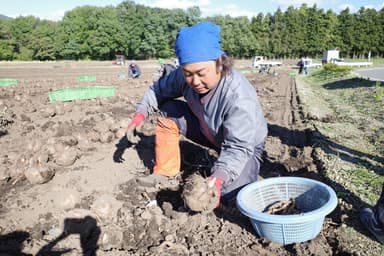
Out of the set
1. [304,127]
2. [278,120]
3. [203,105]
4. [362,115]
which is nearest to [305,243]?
[203,105]

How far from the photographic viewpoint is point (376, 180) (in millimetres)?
3088

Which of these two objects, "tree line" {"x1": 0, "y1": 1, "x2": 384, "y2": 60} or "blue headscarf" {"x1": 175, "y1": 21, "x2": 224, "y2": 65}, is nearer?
"blue headscarf" {"x1": 175, "y1": 21, "x2": 224, "y2": 65}

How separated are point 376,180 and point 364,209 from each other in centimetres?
80

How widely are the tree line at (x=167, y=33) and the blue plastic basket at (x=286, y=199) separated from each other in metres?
48.0

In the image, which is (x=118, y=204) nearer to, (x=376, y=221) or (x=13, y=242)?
(x=13, y=242)

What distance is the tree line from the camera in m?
51.0

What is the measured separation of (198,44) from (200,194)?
95cm

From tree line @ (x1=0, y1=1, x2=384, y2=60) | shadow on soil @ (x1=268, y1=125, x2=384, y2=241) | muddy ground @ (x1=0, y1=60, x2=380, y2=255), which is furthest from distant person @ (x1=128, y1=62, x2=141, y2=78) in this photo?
tree line @ (x1=0, y1=1, x2=384, y2=60)

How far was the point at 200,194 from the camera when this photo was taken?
2.04 meters

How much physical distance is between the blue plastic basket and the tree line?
157ft

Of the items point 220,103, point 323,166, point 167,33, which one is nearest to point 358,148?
point 323,166

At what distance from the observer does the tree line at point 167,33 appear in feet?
167

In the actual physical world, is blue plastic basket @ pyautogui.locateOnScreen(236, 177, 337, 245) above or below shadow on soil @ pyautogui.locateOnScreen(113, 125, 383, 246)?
above

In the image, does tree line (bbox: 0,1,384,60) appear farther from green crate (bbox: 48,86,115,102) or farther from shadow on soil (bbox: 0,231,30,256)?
shadow on soil (bbox: 0,231,30,256)
